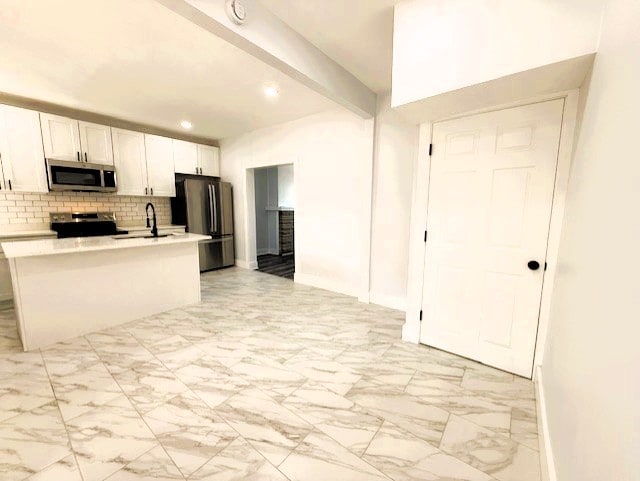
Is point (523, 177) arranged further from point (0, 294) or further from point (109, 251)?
point (0, 294)

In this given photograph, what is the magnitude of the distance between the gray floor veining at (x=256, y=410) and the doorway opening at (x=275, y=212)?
4382 millimetres

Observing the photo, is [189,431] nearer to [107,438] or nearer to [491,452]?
[107,438]

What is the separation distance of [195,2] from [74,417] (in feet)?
8.37

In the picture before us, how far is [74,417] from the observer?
65.1 inches

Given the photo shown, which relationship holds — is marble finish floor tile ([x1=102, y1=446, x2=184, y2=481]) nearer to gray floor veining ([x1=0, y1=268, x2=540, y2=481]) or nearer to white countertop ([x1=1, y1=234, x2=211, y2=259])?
gray floor veining ([x1=0, y1=268, x2=540, y2=481])

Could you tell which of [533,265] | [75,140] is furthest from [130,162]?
[533,265]

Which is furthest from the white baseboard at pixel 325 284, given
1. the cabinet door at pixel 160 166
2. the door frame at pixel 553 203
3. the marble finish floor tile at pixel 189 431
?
the cabinet door at pixel 160 166

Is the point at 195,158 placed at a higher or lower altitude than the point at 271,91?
lower

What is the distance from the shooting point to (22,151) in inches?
140

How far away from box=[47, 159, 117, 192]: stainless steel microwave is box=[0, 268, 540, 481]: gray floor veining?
2.12 meters

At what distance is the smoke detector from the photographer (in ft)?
5.36

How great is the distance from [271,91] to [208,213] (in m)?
2.88

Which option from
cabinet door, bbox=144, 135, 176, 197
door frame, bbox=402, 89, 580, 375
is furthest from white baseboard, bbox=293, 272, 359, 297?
cabinet door, bbox=144, 135, 176, 197

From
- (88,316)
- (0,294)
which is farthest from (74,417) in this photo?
(0,294)
